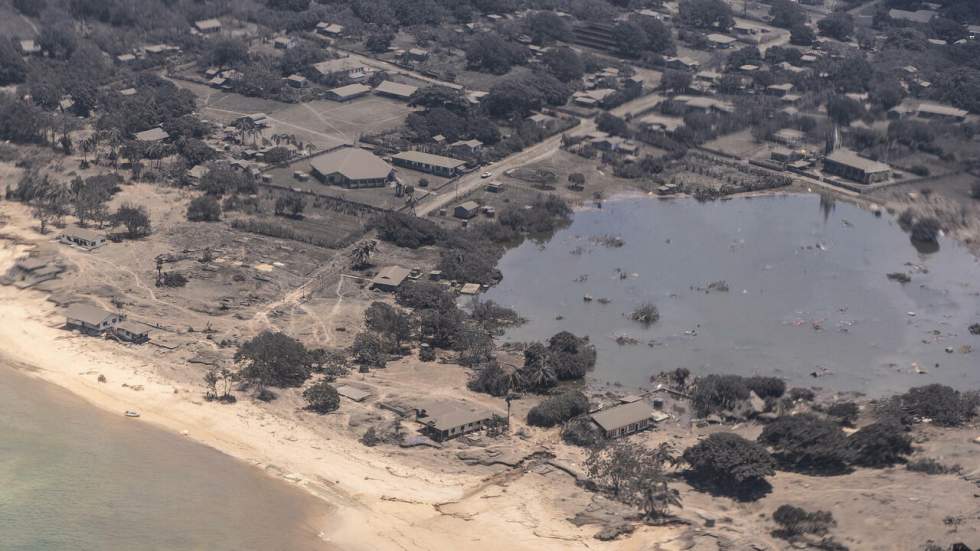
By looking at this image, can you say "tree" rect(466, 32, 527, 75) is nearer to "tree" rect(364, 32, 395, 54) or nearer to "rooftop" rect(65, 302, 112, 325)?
"tree" rect(364, 32, 395, 54)

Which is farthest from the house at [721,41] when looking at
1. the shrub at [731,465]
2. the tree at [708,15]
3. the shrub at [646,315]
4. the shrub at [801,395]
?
the shrub at [731,465]

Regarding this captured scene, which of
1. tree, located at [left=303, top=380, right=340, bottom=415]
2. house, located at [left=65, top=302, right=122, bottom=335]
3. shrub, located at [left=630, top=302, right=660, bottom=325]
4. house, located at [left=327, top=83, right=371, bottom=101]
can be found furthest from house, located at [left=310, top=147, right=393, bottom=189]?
tree, located at [left=303, top=380, right=340, bottom=415]

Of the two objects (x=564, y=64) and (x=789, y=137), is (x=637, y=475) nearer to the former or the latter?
(x=789, y=137)

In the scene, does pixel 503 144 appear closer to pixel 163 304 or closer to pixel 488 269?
pixel 488 269

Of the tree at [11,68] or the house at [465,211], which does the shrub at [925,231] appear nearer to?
the house at [465,211]

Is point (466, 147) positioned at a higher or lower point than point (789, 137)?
lower

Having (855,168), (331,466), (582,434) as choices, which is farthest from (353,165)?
(331,466)
